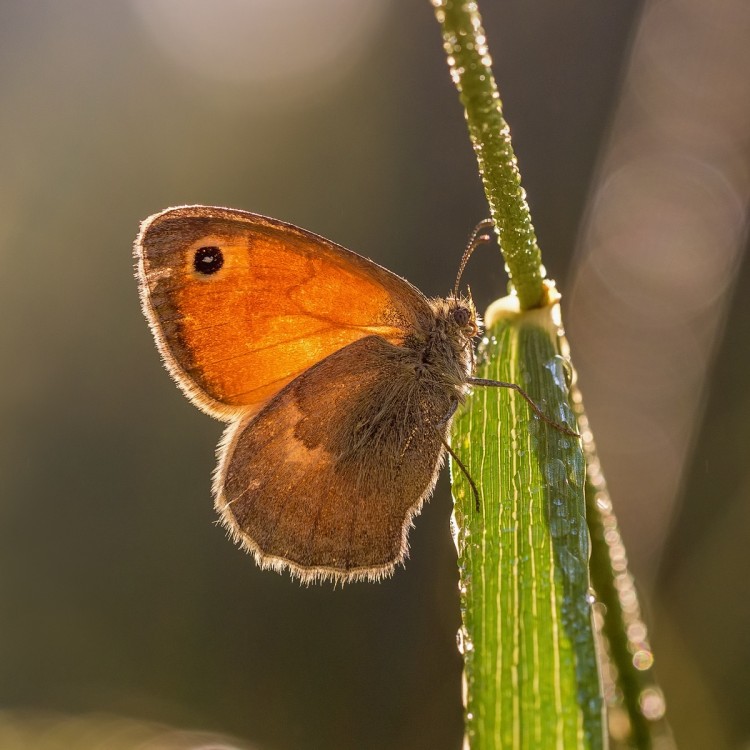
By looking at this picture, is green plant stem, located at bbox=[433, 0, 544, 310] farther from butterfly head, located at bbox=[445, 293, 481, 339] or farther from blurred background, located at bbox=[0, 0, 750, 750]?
blurred background, located at bbox=[0, 0, 750, 750]

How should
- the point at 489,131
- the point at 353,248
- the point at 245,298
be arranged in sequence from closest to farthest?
the point at 489,131 < the point at 245,298 < the point at 353,248

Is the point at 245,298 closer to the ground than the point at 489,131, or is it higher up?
closer to the ground

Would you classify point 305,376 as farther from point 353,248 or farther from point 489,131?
point 353,248

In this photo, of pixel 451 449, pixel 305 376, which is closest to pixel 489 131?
pixel 451 449

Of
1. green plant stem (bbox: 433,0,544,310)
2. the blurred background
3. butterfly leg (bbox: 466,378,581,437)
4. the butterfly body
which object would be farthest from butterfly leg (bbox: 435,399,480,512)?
the blurred background

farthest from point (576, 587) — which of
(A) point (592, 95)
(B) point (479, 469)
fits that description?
(A) point (592, 95)

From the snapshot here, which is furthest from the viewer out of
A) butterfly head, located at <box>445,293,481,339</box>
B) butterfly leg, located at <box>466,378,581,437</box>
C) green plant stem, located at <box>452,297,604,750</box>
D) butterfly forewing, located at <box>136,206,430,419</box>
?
butterfly head, located at <box>445,293,481,339</box>

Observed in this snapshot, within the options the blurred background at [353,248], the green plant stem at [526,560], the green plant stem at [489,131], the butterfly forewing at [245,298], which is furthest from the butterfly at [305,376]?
the blurred background at [353,248]
